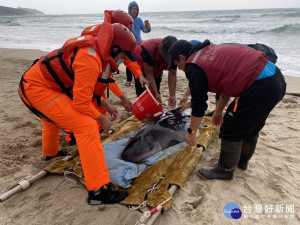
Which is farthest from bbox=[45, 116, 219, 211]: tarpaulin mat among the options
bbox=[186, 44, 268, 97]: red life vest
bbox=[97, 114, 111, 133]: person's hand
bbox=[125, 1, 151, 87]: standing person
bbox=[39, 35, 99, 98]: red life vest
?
bbox=[125, 1, 151, 87]: standing person

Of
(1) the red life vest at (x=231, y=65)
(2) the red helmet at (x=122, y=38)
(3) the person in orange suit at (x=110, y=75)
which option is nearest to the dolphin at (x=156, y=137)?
(3) the person in orange suit at (x=110, y=75)

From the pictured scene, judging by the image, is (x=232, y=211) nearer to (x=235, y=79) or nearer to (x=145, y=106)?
(x=235, y=79)

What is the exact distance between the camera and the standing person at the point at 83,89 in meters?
2.22

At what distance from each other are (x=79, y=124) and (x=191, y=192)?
149 cm

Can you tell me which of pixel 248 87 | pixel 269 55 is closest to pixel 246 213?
pixel 248 87

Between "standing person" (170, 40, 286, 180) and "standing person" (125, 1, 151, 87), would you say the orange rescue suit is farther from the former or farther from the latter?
"standing person" (125, 1, 151, 87)

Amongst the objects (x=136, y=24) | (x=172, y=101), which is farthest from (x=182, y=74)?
(x=172, y=101)

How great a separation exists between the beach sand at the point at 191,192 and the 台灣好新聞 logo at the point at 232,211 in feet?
0.15

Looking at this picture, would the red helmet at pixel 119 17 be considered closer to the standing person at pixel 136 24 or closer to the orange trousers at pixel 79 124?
the orange trousers at pixel 79 124

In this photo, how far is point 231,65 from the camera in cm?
228

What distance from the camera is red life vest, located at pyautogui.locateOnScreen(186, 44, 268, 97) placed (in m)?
2.25

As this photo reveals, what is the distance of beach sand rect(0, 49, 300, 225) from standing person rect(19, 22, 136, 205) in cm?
27

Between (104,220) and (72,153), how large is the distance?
1.21 meters

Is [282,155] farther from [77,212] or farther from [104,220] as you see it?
[77,212]
